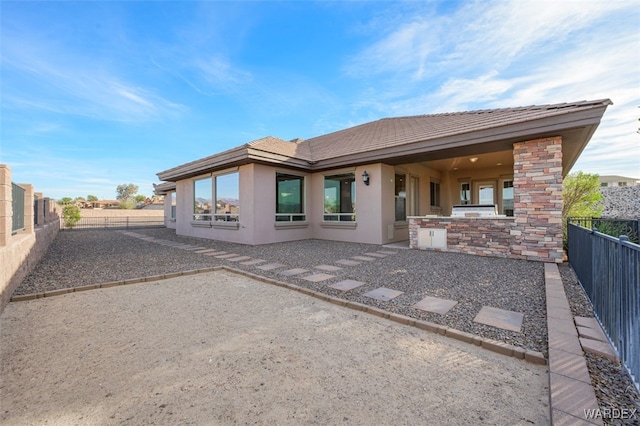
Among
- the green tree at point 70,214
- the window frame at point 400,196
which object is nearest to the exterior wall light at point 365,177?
the window frame at point 400,196

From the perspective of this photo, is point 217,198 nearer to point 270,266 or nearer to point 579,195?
point 270,266

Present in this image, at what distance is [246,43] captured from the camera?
10.4 metres

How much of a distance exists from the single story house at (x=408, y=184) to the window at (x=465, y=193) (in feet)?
0.17

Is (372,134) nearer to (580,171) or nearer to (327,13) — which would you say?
(327,13)

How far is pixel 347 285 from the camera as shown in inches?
166

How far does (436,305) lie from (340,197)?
6.88 meters

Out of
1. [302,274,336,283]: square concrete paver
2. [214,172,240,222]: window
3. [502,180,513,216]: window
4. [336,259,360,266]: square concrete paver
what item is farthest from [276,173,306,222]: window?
[502,180,513,216]: window

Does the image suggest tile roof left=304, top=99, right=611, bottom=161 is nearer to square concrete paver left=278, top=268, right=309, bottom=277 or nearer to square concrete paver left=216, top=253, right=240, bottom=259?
square concrete paver left=216, top=253, right=240, bottom=259

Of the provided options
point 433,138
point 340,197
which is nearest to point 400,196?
point 340,197

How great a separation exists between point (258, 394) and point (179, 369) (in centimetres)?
74

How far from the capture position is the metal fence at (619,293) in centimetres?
182

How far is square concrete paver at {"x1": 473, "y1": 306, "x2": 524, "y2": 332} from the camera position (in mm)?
2715

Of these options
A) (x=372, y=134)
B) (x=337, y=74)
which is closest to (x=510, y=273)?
(x=372, y=134)

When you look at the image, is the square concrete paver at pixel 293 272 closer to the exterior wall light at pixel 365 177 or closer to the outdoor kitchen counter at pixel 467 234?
the outdoor kitchen counter at pixel 467 234
